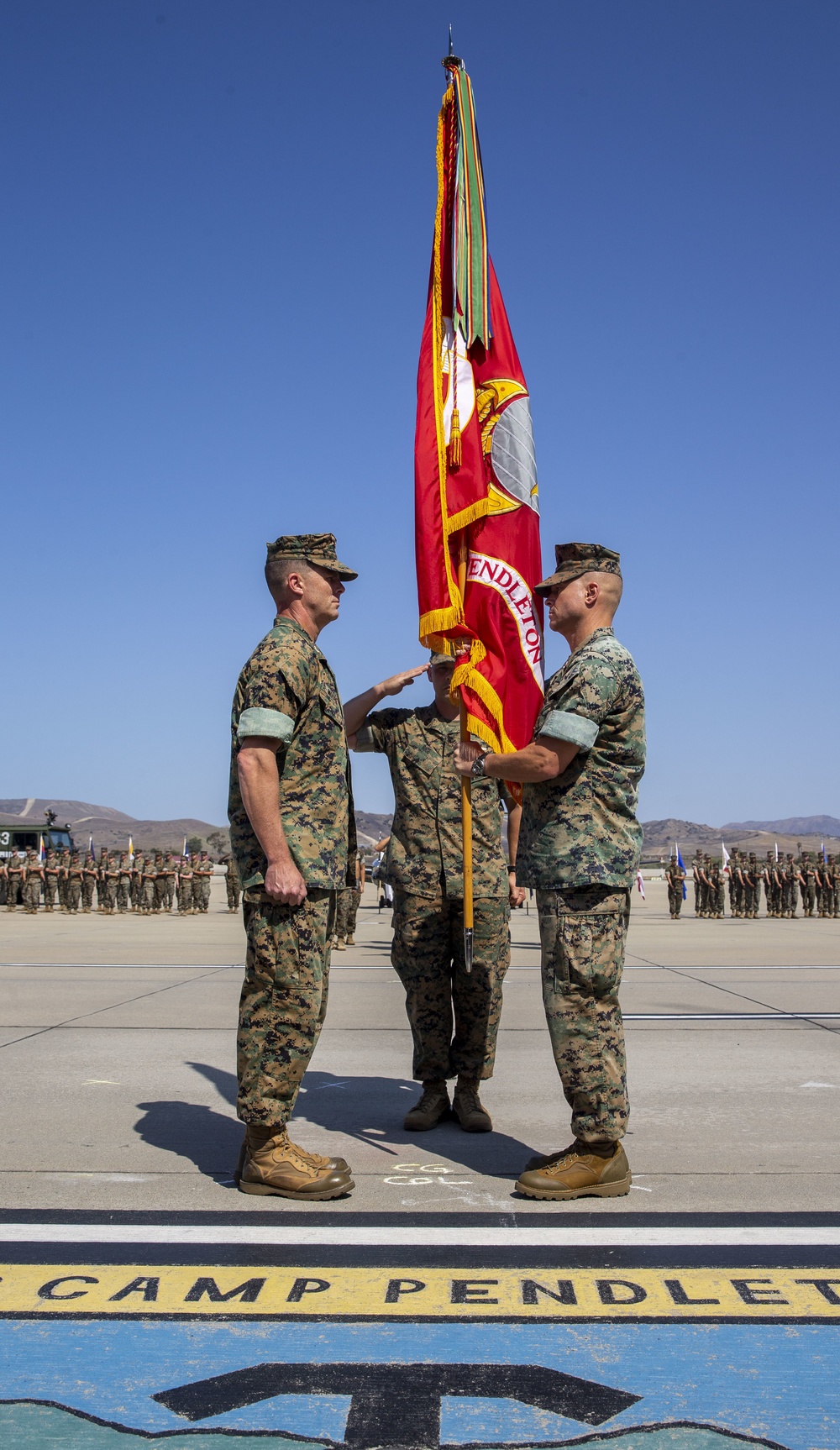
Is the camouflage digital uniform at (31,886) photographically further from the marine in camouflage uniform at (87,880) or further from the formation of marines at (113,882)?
the marine in camouflage uniform at (87,880)

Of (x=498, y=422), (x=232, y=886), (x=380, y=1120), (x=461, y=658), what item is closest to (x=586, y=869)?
(x=461, y=658)

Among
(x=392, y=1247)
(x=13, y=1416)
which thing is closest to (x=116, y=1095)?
(x=392, y=1247)

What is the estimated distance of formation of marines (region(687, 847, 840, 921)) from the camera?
2908cm

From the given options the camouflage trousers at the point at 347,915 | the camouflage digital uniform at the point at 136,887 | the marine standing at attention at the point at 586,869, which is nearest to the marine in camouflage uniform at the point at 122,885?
the camouflage digital uniform at the point at 136,887

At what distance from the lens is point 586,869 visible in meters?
3.96

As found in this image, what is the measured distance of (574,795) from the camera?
4.05 m

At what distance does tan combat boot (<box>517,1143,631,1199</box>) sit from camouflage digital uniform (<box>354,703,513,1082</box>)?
105 cm

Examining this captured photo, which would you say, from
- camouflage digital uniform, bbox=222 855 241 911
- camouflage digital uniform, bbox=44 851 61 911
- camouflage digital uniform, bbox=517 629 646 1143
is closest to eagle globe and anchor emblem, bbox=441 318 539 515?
camouflage digital uniform, bbox=517 629 646 1143

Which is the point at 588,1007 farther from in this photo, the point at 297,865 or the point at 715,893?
the point at 715,893

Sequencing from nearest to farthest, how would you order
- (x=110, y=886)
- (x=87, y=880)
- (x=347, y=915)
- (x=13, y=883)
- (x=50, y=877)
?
(x=347, y=915)
(x=110, y=886)
(x=87, y=880)
(x=13, y=883)
(x=50, y=877)

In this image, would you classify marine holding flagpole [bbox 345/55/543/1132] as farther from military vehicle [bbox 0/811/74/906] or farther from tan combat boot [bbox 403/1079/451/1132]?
military vehicle [bbox 0/811/74/906]

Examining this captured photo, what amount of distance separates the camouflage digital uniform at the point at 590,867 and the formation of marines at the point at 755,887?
25.2m

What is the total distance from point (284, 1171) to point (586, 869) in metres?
1.39

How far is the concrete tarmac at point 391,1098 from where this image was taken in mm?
3947
